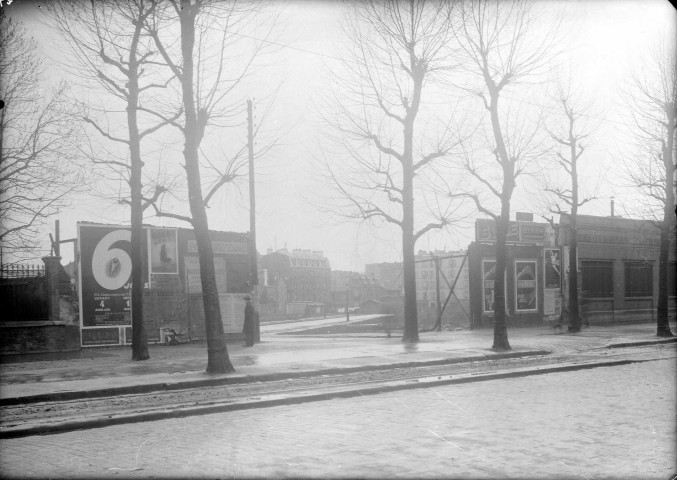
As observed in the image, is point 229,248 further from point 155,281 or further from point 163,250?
point 155,281

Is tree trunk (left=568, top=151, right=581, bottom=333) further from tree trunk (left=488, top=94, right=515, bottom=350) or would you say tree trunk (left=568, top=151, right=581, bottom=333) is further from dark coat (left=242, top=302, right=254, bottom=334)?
dark coat (left=242, top=302, right=254, bottom=334)

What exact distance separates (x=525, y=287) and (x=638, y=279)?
9.12 m

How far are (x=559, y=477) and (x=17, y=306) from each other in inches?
754

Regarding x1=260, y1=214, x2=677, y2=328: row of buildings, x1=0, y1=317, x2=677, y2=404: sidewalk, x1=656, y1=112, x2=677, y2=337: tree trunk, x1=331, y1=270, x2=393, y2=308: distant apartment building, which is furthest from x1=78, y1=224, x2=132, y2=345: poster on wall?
x1=331, y1=270, x2=393, y2=308: distant apartment building

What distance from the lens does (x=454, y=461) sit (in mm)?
6586

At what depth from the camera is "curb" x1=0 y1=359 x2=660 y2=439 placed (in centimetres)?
878

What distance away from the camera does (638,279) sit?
3738 cm

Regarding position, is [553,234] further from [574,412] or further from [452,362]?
[574,412]

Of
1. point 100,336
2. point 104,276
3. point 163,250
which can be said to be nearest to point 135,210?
point 104,276

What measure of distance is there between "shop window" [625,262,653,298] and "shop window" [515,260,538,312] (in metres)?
7.27

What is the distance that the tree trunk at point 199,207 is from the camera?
14.4 m

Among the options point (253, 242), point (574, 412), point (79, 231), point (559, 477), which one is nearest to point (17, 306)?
point (79, 231)

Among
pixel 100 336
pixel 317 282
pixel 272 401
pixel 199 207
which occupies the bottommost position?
pixel 317 282

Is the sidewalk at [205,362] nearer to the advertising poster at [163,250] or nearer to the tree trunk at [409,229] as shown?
the tree trunk at [409,229]
